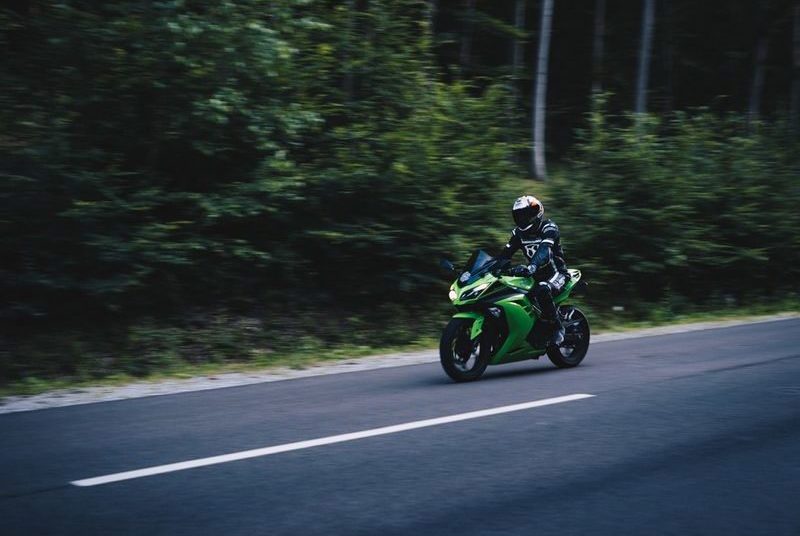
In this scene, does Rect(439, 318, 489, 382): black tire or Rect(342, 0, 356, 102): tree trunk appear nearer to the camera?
Rect(439, 318, 489, 382): black tire

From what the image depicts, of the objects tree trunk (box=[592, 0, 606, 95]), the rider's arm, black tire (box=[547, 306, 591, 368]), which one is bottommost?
black tire (box=[547, 306, 591, 368])

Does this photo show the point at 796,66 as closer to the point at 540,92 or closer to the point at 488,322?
the point at 540,92

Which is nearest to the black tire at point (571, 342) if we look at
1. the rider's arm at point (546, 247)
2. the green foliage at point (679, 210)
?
the rider's arm at point (546, 247)

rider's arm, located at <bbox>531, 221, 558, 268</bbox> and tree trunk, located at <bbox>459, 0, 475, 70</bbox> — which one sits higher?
tree trunk, located at <bbox>459, 0, 475, 70</bbox>

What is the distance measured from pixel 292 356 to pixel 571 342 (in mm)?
3886

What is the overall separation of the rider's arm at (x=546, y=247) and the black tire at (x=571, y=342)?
959 mm

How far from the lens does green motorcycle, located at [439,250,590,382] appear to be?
9375 millimetres

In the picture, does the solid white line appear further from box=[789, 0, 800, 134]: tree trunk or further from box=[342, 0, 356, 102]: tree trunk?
box=[789, 0, 800, 134]: tree trunk

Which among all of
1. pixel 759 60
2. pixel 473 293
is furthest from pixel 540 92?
pixel 473 293

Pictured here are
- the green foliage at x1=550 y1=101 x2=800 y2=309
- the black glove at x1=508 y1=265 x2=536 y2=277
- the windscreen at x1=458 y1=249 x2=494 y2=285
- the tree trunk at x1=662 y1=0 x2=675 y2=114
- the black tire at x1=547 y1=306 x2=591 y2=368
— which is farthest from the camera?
the tree trunk at x1=662 y1=0 x2=675 y2=114

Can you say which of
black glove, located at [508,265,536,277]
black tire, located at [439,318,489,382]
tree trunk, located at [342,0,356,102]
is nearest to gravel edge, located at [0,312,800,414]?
black tire, located at [439,318,489,382]

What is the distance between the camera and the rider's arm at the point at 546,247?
32.2 feet

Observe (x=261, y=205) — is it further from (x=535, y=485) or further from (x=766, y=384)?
(x=535, y=485)

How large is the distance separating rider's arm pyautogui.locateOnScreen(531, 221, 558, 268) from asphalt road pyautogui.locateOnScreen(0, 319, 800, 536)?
1272mm
